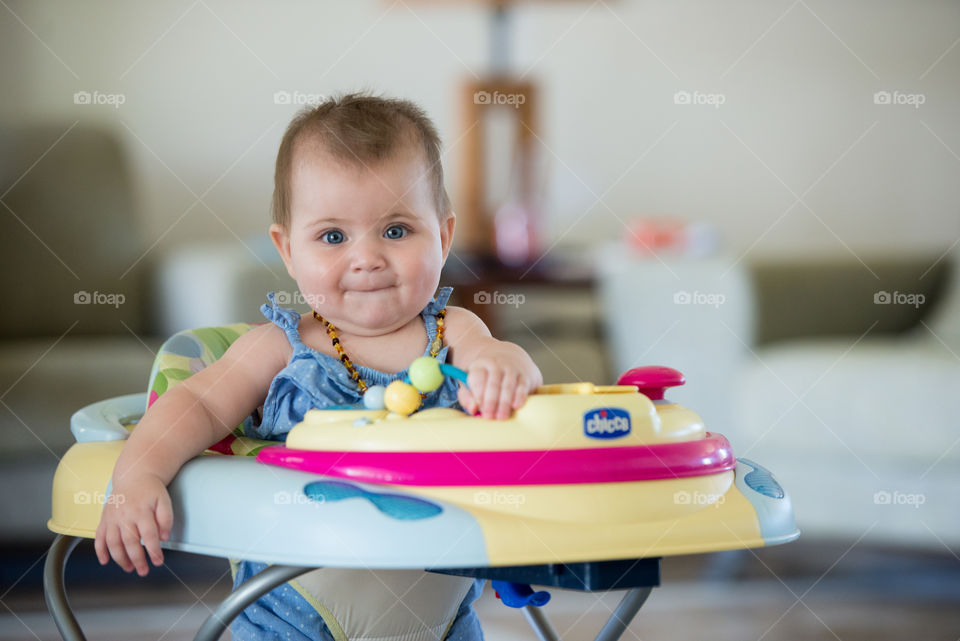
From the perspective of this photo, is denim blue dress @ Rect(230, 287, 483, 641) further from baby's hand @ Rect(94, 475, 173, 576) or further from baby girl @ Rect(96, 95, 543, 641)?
baby's hand @ Rect(94, 475, 173, 576)

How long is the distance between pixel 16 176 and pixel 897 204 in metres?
2.92

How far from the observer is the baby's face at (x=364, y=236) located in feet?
3.04

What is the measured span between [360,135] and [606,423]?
Result: 14.6 inches

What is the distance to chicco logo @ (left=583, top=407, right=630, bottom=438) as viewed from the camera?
0.77 m

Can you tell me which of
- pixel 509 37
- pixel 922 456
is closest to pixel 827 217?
pixel 509 37

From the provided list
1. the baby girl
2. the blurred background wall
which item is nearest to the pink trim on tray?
the baby girl

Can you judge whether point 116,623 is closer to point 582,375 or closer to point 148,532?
point 148,532

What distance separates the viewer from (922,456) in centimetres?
203

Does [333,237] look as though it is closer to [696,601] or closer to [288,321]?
[288,321]

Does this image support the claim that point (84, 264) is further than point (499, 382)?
Yes

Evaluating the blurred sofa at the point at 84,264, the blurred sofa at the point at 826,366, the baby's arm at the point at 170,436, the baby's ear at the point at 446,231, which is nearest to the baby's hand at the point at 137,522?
the baby's arm at the point at 170,436

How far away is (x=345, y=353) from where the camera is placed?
1.02 metres

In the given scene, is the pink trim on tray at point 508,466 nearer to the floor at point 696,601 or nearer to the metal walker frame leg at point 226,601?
the metal walker frame leg at point 226,601

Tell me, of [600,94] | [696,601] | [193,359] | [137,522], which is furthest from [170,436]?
[600,94]
